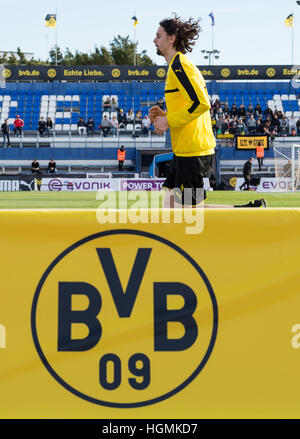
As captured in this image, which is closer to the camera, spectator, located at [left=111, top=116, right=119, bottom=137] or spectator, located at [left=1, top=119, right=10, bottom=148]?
spectator, located at [left=1, top=119, right=10, bottom=148]

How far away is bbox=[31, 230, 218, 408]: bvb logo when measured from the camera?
2998 mm

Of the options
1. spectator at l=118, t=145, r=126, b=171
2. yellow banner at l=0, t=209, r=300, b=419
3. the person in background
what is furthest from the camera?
spectator at l=118, t=145, r=126, b=171

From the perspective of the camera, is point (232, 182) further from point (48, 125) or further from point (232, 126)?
point (48, 125)

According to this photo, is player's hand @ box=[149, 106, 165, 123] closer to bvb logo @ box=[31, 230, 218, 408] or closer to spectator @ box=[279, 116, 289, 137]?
bvb logo @ box=[31, 230, 218, 408]

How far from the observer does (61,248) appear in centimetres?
299

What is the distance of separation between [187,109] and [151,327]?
6.56ft

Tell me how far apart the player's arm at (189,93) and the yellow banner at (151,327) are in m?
1.69

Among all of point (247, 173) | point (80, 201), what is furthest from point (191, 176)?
point (247, 173)

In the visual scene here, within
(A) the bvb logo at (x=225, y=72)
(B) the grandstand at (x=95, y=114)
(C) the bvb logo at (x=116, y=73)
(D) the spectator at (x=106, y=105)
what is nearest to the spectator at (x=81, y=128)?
(B) the grandstand at (x=95, y=114)

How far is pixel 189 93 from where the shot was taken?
4.47 m

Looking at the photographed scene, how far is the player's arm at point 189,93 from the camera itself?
14.6 feet

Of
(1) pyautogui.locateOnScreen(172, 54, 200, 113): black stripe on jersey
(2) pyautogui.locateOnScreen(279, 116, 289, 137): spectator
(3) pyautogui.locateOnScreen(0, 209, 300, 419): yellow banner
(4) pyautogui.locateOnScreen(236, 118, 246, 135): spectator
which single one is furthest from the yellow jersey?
(2) pyautogui.locateOnScreen(279, 116, 289, 137): spectator

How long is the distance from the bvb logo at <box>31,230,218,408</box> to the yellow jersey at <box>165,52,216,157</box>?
1.77 metres
